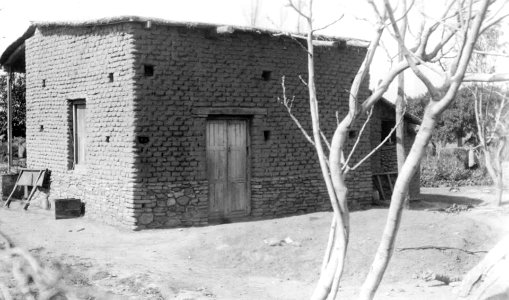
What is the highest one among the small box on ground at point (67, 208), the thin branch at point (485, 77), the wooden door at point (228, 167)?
the thin branch at point (485, 77)

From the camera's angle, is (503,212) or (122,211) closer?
(122,211)

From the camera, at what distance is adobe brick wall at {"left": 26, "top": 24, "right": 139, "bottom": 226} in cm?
1043

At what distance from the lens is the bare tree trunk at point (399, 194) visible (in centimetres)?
329

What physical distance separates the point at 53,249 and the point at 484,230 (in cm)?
726

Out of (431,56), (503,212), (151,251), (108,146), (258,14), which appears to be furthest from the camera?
(258,14)

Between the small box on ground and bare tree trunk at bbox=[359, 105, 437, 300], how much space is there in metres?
9.29

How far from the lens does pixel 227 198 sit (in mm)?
11352

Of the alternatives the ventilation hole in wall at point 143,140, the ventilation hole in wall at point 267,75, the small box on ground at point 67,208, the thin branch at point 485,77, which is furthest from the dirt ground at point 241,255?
the thin branch at point 485,77

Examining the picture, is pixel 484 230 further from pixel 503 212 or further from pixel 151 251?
pixel 151 251

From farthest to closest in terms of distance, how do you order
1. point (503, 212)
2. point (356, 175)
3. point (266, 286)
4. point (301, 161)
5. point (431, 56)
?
point (503, 212) → point (356, 175) → point (301, 161) → point (266, 286) → point (431, 56)

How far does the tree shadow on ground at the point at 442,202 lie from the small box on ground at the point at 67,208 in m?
7.52

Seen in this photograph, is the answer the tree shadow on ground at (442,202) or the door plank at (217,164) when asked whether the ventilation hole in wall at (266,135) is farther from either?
the tree shadow on ground at (442,202)

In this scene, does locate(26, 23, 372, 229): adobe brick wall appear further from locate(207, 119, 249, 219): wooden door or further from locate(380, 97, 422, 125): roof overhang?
locate(380, 97, 422, 125): roof overhang

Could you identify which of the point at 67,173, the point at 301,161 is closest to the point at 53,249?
the point at 67,173
